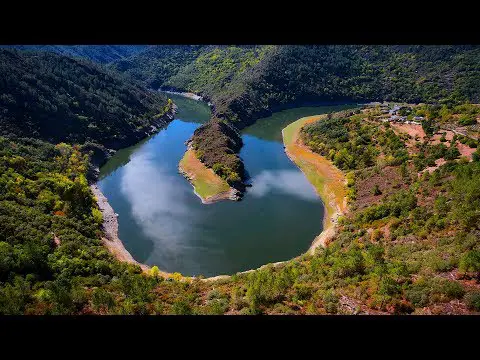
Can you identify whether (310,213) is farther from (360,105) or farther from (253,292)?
(360,105)

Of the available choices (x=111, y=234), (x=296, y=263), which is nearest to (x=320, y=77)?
(x=111, y=234)

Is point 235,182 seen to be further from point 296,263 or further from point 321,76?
point 321,76

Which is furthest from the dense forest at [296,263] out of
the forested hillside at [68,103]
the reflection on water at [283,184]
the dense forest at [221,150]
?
the dense forest at [221,150]

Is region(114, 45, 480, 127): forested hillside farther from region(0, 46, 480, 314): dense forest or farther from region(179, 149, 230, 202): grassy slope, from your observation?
region(179, 149, 230, 202): grassy slope

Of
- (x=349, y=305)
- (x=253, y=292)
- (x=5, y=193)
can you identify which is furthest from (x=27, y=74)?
(x=349, y=305)

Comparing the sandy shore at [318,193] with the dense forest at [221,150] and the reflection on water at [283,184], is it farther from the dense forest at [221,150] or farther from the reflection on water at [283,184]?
the dense forest at [221,150]
